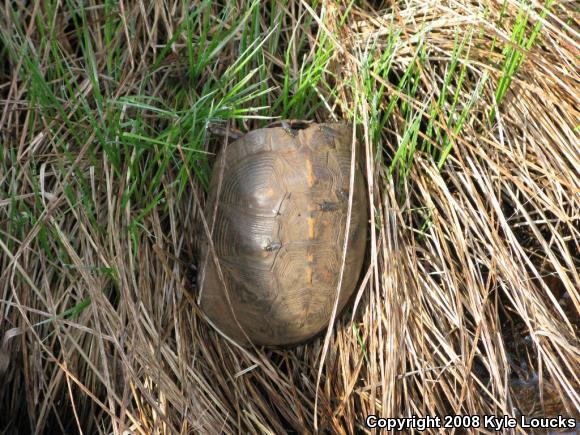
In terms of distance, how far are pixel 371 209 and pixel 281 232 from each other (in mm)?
222

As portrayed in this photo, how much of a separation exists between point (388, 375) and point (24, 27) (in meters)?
1.20

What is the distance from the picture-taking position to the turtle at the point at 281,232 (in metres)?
1.42

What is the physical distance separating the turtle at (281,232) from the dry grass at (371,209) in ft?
0.23

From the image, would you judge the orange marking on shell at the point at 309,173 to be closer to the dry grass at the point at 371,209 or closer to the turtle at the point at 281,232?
the turtle at the point at 281,232

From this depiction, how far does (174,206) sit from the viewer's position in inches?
60.5

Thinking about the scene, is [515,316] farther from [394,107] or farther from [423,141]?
[394,107]

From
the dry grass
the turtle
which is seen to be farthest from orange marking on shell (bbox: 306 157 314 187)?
the dry grass

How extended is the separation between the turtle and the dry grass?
2.7 inches

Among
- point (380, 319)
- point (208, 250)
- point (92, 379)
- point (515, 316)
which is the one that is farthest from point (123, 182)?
point (515, 316)

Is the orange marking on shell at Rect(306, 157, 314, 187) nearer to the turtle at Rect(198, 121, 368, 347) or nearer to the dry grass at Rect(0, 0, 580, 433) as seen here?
the turtle at Rect(198, 121, 368, 347)

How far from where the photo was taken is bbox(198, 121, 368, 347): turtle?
1.42 metres

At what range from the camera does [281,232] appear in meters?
1.42

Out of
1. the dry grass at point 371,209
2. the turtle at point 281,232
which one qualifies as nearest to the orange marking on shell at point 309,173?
the turtle at point 281,232

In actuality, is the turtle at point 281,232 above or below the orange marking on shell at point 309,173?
below
